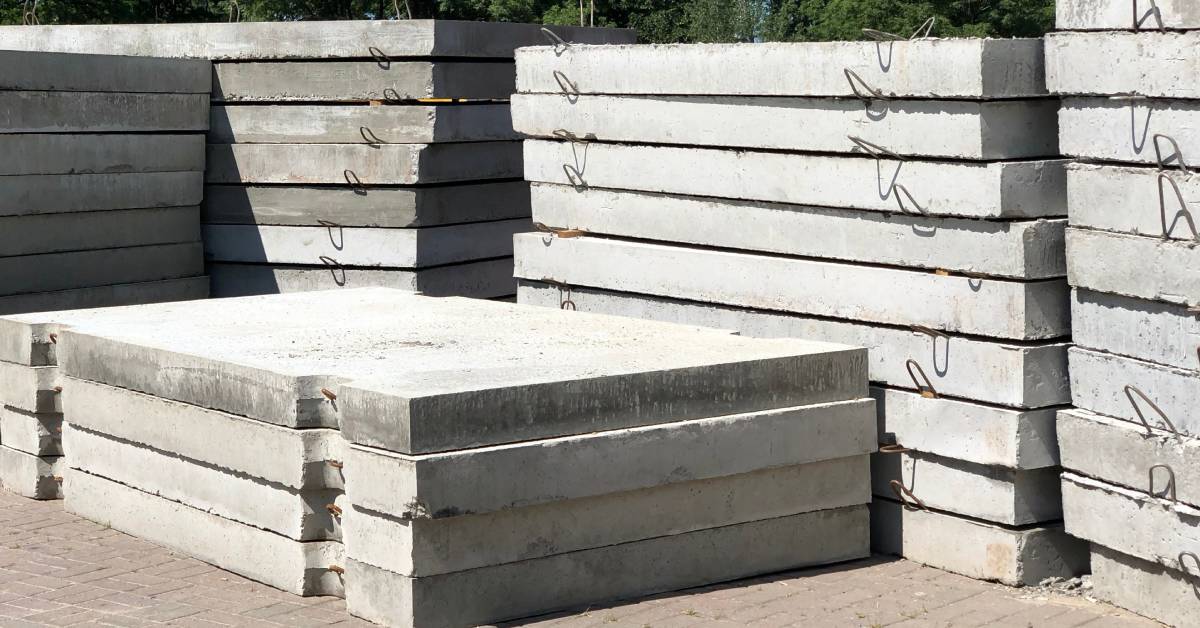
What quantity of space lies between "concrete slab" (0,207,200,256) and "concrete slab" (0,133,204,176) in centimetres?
27

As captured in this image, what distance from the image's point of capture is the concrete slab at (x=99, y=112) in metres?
9.00

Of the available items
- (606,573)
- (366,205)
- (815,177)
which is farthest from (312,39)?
(606,573)

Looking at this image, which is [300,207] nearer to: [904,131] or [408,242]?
[408,242]

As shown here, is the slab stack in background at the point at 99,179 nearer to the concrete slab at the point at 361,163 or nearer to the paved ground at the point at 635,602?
the concrete slab at the point at 361,163

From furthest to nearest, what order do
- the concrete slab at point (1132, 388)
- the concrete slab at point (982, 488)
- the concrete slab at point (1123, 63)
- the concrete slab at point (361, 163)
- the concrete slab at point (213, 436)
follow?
the concrete slab at point (361, 163) → the concrete slab at point (982, 488) → the concrete slab at point (213, 436) → the concrete slab at point (1132, 388) → the concrete slab at point (1123, 63)

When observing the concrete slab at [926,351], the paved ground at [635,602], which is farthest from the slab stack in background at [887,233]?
the paved ground at [635,602]

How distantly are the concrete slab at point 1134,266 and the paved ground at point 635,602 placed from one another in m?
1.24

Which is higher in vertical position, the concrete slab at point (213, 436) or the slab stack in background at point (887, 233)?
the slab stack in background at point (887, 233)

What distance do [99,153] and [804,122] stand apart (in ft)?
15.7

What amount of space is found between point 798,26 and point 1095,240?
142 ft

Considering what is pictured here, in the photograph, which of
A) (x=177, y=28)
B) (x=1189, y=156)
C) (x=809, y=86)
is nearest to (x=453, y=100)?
(x=177, y=28)

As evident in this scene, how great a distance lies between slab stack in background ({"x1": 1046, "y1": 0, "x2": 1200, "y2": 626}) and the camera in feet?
17.6

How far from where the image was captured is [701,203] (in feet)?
24.2

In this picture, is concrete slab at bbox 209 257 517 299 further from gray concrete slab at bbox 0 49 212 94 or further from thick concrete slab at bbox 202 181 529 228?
gray concrete slab at bbox 0 49 212 94
